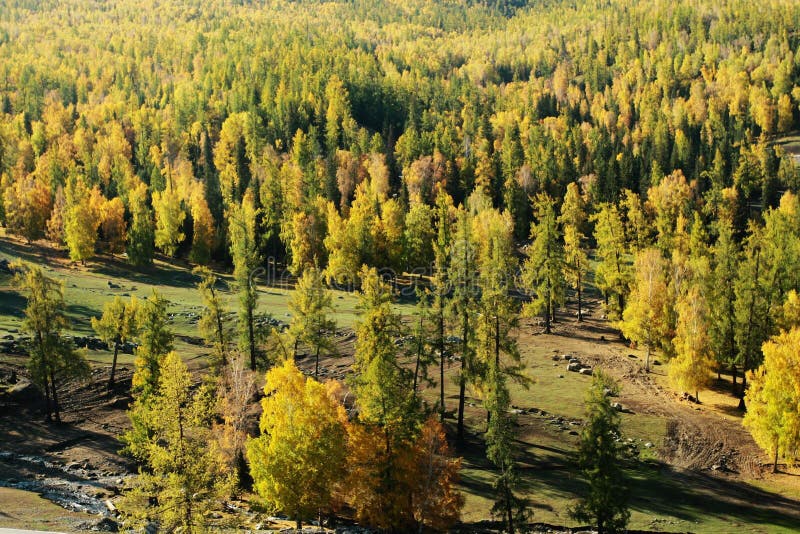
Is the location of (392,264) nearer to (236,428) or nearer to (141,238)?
(141,238)

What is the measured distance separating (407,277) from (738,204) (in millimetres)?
57386

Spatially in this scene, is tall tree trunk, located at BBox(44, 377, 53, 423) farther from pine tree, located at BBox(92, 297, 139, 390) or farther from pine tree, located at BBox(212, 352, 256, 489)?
pine tree, located at BBox(212, 352, 256, 489)

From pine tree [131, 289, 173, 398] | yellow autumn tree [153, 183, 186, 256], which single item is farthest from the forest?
yellow autumn tree [153, 183, 186, 256]

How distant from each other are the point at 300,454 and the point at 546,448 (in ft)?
64.4

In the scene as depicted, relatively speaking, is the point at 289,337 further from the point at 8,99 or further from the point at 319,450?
the point at 8,99

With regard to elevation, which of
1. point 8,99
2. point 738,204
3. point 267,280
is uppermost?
point 8,99

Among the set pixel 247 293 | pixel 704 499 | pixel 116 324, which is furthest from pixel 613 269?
pixel 116 324

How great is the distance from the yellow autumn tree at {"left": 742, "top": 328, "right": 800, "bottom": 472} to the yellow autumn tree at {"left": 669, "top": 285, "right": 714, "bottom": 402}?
840 cm

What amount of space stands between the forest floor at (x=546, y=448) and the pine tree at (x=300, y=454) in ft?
10.1

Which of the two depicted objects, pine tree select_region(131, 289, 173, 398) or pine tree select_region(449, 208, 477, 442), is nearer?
pine tree select_region(131, 289, 173, 398)

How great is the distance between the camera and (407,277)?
337ft

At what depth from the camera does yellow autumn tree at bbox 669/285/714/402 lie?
57.7 metres

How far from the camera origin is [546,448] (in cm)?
4828

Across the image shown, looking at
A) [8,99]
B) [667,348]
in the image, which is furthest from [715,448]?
[8,99]
